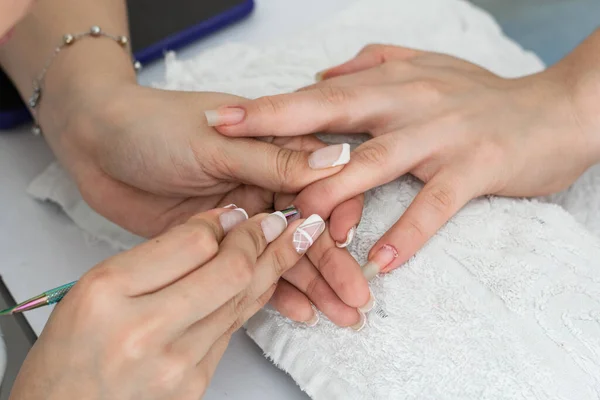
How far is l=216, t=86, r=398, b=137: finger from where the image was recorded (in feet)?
2.26

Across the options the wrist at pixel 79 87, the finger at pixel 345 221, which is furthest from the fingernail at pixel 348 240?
the wrist at pixel 79 87

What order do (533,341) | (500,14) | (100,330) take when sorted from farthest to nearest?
(500,14)
(533,341)
(100,330)

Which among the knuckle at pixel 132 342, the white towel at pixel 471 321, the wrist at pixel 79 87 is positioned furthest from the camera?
the wrist at pixel 79 87

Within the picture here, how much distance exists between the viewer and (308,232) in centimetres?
65

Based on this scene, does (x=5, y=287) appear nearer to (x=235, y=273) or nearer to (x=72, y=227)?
(x=72, y=227)

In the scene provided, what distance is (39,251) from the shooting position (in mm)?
826

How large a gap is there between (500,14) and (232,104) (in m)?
1.29

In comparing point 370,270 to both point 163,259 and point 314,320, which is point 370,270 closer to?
point 314,320

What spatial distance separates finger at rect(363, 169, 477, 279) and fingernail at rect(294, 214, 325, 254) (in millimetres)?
66

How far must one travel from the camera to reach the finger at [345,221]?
0.68m

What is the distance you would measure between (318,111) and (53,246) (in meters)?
0.42

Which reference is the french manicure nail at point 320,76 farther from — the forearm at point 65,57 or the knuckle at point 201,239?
the knuckle at point 201,239

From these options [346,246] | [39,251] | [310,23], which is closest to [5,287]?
[39,251]

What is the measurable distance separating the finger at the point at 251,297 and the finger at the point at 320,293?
6cm
